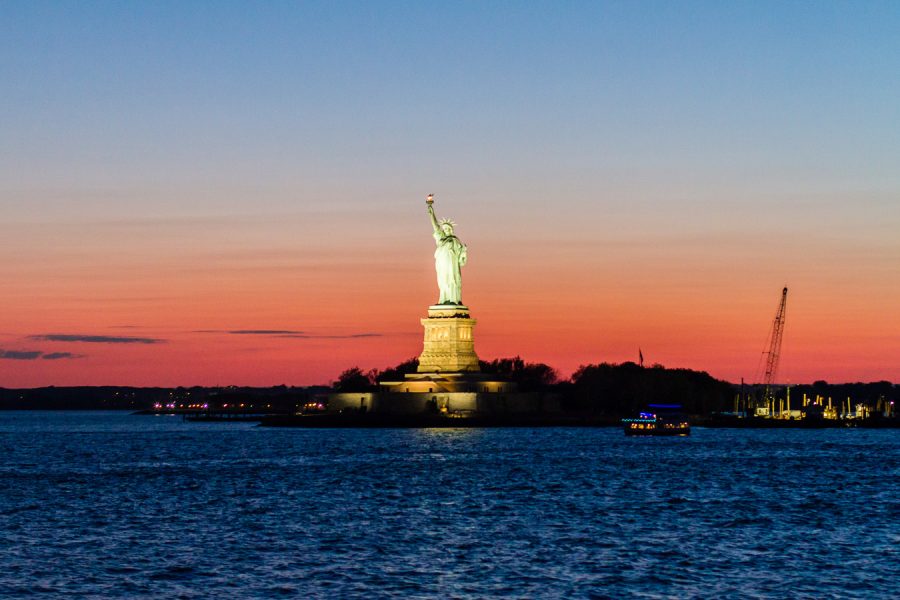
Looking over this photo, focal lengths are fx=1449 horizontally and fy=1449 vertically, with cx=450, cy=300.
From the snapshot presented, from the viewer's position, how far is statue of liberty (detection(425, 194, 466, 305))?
149 m

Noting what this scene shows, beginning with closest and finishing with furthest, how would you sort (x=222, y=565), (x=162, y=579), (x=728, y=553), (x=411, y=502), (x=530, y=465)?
(x=162, y=579) < (x=222, y=565) < (x=728, y=553) < (x=411, y=502) < (x=530, y=465)

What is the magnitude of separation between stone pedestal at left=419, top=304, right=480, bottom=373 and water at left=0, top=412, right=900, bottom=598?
49.0m

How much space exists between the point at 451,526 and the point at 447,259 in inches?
3873

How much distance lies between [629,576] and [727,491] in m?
29.2

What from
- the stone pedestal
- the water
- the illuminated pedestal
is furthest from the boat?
the water

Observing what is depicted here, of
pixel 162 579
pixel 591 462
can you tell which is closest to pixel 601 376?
pixel 591 462

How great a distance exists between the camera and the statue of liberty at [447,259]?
149m

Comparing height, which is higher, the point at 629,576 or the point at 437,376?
the point at 437,376

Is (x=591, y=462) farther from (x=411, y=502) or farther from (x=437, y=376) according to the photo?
(x=437, y=376)

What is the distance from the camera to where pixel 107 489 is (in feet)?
224

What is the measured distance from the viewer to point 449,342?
14662cm

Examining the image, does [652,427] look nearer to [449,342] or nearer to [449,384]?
[449,384]

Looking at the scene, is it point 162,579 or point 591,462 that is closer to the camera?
point 162,579

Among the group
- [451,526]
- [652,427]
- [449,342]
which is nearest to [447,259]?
[449,342]
